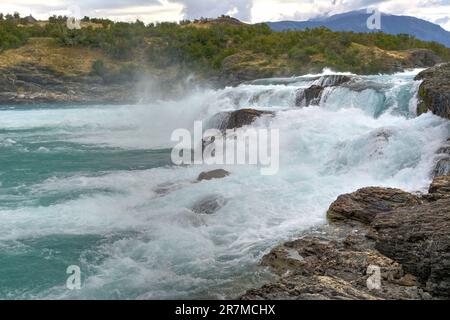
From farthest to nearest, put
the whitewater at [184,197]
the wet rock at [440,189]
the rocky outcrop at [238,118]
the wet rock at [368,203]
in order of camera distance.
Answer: the rocky outcrop at [238,118] → the wet rock at [368,203] → the wet rock at [440,189] → the whitewater at [184,197]

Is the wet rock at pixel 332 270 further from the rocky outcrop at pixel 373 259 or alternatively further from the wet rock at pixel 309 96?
the wet rock at pixel 309 96

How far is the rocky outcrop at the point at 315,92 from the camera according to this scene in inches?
968

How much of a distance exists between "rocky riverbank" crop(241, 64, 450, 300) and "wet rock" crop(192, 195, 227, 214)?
11.1ft

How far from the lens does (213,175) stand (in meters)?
16.9

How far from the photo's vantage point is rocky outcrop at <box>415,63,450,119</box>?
16.0 meters

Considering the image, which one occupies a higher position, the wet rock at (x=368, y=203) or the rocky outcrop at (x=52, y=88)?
the rocky outcrop at (x=52, y=88)

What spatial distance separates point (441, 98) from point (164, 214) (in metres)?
9.89

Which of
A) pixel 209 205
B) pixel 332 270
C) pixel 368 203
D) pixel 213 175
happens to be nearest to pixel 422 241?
pixel 332 270

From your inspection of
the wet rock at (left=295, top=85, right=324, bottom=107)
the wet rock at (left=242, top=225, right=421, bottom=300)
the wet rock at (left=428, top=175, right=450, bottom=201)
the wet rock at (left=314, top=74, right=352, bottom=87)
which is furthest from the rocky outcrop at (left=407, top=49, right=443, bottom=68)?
the wet rock at (left=242, top=225, right=421, bottom=300)

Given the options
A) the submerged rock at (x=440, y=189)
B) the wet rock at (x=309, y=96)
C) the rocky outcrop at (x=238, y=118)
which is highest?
the wet rock at (x=309, y=96)

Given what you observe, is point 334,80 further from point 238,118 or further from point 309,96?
point 238,118

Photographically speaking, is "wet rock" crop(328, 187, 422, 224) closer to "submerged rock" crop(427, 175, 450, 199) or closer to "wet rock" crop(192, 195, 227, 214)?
"submerged rock" crop(427, 175, 450, 199)

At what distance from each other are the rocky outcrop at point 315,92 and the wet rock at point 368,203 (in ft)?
43.0

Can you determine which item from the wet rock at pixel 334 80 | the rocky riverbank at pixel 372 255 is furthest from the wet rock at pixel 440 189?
the wet rock at pixel 334 80
